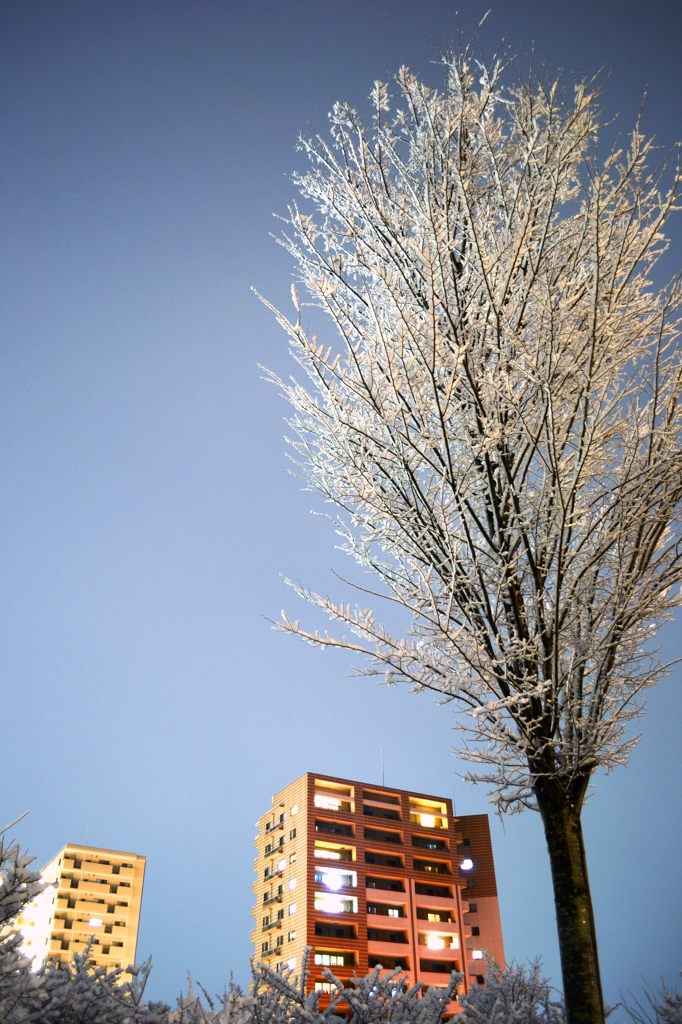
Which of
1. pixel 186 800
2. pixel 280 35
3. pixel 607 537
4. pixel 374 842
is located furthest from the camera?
pixel 186 800

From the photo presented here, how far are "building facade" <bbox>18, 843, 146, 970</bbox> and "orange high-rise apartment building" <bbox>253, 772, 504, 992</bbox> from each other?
27.0m

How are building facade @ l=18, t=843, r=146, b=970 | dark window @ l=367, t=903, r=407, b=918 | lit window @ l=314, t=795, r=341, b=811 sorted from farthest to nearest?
building facade @ l=18, t=843, r=146, b=970 → lit window @ l=314, t=795, r=341, b=811 → dark window @ l=367, t=903, r=407, b=918

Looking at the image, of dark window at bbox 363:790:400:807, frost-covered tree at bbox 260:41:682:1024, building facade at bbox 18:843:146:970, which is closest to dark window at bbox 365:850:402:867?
dark window at bbox 363:790:400:807

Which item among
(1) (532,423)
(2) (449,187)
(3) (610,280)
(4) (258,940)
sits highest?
(2) (449,187)

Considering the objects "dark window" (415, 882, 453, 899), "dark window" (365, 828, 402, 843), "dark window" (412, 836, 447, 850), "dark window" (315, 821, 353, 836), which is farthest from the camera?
"dark window" (412, 836, 447, 850)

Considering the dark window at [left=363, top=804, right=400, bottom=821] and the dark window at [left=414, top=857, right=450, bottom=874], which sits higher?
the dark window at [left=363, top=804, right=400, bottom=821]

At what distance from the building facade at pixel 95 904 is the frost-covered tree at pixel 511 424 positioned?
77.0 meters

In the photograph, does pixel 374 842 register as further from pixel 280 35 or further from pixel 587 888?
pixel 280 35

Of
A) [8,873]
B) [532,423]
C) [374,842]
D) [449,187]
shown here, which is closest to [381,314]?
[449,187]

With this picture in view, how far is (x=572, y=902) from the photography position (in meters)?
3.97

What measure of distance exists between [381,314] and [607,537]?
7.74 ft

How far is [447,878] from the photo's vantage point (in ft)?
164

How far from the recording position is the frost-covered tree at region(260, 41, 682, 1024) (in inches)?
167

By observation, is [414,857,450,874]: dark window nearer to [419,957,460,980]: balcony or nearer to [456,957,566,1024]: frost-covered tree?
[419,957,460,980]: balcony
